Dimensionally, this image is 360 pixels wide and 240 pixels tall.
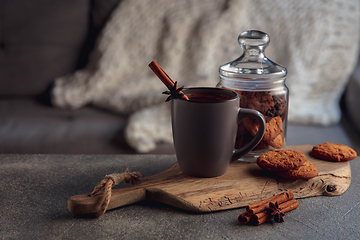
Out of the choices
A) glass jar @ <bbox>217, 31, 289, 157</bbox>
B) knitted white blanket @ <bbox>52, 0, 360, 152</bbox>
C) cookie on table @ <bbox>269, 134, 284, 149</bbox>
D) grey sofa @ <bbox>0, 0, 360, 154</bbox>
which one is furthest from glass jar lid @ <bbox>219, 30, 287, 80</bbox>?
grey sofa @ <bbox>0, 0, 360, 154</bbox>

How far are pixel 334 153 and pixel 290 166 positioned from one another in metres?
A: 0.16

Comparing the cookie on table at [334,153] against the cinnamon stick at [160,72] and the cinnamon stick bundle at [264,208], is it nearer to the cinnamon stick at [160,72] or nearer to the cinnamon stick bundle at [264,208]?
the cinnamon stick bundle at [264,208]

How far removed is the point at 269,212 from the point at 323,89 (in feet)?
3.93

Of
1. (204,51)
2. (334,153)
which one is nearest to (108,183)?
(334,153)

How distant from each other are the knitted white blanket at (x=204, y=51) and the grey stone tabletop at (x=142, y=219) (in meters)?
0.79

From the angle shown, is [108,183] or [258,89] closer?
[108,183]

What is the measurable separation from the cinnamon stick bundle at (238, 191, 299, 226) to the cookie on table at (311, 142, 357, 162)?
0.17 m

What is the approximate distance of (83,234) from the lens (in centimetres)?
44

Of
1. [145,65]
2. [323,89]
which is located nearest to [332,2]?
[323,89]

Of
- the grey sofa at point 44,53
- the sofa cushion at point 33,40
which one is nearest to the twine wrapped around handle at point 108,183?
the grey sofa at point 44,53

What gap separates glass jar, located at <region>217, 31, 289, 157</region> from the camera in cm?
61

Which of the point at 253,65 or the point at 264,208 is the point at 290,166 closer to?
the point at 264,208

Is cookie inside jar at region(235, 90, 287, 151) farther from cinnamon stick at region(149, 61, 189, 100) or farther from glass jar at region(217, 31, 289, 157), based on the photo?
cinnamon stick at region(149, 61, 189, 100)

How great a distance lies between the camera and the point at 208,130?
52cm
